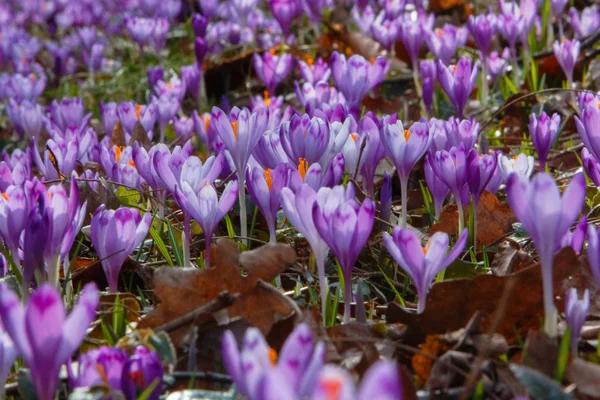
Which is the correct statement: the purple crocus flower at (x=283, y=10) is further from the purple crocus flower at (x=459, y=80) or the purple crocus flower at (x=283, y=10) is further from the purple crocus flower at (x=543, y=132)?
the purple crocus flower at (x=543, y=132)

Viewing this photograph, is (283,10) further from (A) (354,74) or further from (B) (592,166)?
(B) (592,166)

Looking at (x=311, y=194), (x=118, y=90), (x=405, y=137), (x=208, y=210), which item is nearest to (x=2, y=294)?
(x=311, y=194)

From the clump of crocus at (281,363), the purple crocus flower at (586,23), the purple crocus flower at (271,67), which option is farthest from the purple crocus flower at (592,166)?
the purple crocus flower at (586,23)

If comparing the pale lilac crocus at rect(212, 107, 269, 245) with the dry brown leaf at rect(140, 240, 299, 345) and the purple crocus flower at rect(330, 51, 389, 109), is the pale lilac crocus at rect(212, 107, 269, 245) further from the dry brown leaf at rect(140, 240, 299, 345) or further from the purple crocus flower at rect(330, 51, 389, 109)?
the purple crocus flower at rect(330, 51, 389, 109)

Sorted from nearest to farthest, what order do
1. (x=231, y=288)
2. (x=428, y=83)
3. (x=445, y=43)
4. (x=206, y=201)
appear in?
(x=231, y=288)
(x=206, y=201)
(x=428, y=83)
(x=445, y=43)

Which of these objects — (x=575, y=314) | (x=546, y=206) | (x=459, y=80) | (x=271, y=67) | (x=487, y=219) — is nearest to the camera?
(x=546, y=206)

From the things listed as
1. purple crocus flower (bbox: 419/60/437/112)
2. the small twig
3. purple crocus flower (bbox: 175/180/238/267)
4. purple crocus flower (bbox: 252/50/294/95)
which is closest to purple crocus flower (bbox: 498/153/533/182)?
purple crocus flower (bbox: 175/180/238/267)

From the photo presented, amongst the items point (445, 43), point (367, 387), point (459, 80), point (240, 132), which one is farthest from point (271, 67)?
point (367, 387)
